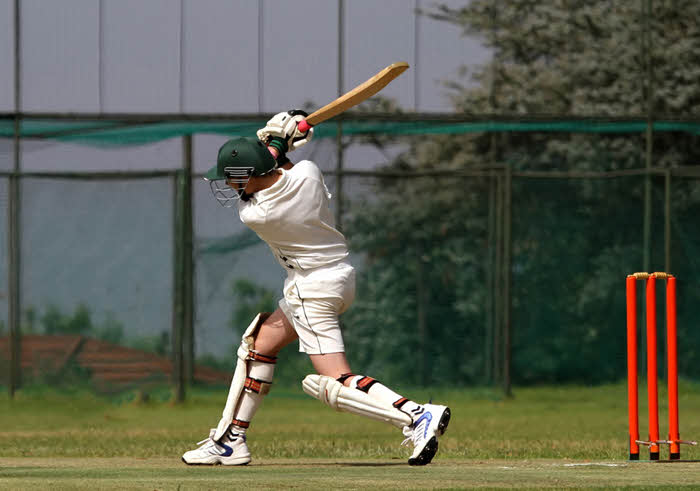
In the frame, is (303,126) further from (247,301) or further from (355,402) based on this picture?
(247,301)

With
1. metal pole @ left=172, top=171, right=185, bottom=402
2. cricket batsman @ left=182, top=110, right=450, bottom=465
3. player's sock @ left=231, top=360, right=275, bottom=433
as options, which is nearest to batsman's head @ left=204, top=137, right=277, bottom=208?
cricket batsman @ left=182, top=110, right=450, bottom=465

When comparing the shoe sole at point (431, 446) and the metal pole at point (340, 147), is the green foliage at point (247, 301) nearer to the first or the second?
the metal pole at point (340, 147)

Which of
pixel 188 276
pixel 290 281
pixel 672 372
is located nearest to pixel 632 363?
pixel 672 372

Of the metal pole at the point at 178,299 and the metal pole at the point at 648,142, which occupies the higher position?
the metal pole at the point at 648,142

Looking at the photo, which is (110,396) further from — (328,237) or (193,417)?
(328,237)

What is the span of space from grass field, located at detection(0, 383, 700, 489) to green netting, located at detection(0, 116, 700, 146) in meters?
2.93

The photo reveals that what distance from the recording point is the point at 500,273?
14656 mm

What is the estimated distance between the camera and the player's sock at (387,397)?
7.09 m

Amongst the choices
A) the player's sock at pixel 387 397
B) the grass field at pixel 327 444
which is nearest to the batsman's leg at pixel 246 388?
the grass field at pixel 327 444

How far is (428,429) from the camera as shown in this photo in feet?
23.0

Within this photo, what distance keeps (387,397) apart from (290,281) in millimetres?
852

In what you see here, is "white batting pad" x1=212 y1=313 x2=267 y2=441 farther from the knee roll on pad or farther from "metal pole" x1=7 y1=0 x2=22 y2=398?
"metal pole" x1=7 y1=0 x2=22 y2=398

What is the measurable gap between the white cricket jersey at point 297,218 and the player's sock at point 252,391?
55 cm

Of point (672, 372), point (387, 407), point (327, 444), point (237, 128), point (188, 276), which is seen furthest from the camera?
point (237, 128)
